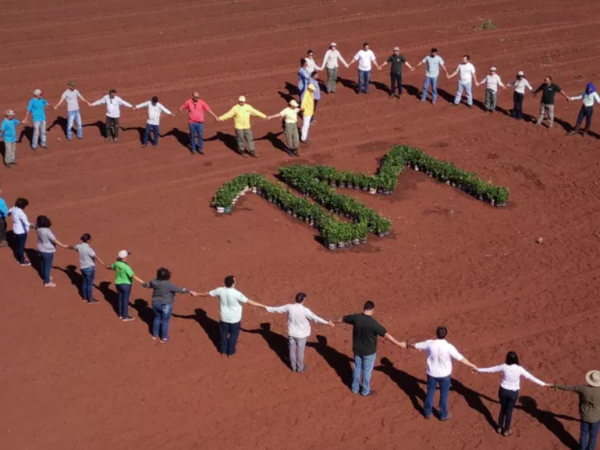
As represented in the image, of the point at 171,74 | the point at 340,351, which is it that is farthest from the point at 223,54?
the point at 340,351

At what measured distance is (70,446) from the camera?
1538 centimetres

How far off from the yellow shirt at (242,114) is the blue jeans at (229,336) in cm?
944

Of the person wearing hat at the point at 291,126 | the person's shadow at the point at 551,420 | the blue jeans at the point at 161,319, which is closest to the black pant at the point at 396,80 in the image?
the person wearing hat at the point at 291,126

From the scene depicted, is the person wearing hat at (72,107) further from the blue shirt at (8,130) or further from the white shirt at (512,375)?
the white shirt at (512,375)

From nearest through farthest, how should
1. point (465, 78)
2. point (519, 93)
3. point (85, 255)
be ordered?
point (85, 255), point (519, 93), point (465, 78)

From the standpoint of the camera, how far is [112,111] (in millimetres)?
26141

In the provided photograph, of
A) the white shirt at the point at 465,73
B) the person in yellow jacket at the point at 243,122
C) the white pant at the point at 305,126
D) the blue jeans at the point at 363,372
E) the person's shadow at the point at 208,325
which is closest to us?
the blue jeans at the point at 363,372

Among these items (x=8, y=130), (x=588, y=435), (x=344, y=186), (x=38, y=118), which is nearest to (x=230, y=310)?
(x=588, y=435)

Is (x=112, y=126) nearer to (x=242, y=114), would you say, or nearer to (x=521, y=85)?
(x=242, y=114)

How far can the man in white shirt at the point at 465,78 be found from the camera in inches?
1174

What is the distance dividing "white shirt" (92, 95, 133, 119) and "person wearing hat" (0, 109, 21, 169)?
2.45 meters

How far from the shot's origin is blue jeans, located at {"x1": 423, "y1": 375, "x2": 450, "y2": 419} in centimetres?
1562

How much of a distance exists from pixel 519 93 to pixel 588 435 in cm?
1597

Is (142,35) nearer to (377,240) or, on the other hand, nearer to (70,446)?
(377,240)
